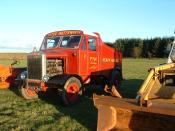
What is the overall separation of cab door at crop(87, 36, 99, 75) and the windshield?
0.51 meters

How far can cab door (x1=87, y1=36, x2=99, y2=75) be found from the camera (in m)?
12.9

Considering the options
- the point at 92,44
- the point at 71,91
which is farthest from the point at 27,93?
the point at 92,44

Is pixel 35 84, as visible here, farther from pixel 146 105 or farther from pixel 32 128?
pixel 146 105

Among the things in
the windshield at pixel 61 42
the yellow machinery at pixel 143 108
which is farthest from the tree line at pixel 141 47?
the yellow machinery at pixel 143 108

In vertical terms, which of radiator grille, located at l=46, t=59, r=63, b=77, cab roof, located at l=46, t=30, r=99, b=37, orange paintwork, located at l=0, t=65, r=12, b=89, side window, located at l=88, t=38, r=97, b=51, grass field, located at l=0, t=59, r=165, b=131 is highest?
cab roof, located at l=46, t=30, r=99, b=37

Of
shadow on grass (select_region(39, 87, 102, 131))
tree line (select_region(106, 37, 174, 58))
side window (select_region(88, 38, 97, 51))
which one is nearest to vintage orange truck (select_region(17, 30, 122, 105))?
side window (select_region(88, 38, 97, 51))

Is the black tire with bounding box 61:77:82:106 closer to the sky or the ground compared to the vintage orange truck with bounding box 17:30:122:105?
closer to the ground

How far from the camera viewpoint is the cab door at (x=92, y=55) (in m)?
12.9

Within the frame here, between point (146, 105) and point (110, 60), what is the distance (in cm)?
795

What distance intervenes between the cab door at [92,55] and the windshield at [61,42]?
509mm

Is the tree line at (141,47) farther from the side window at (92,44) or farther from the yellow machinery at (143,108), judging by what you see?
the yellow machinery at (143,108)

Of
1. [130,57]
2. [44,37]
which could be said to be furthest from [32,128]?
[130,57]

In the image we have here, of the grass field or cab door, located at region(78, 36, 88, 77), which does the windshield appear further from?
the grass field

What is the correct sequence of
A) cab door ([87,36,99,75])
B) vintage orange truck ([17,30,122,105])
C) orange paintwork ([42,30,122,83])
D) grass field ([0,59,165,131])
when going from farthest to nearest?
1. cab door ([87,36,99,75])
2. orange paintwork ([42,30,122,83])
3. vintage orange truck ([17,30,122,105])
4. grass field ([0,59,165,131])
